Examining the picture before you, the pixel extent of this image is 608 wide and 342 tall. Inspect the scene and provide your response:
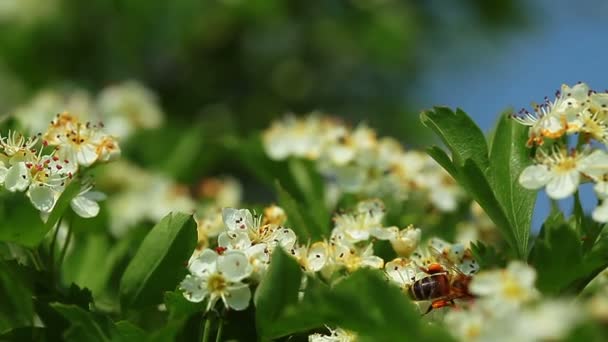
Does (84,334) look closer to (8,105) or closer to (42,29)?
(42,29)

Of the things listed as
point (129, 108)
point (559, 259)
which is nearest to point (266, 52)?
point (129, 108)

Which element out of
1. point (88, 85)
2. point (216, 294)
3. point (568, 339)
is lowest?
point (568, 339)

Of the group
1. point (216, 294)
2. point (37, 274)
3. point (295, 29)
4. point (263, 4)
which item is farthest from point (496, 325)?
point (295, 29)

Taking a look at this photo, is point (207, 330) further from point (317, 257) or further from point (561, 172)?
point (561, 172)

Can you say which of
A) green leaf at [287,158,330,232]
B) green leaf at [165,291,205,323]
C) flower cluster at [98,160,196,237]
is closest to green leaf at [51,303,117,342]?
green leaf at [165,291,205,323]

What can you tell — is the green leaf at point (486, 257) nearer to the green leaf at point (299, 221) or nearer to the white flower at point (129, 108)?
the green leaf at point (299, 221)

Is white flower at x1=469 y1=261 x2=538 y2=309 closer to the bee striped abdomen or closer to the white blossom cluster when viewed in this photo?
the bee striped abdomen
